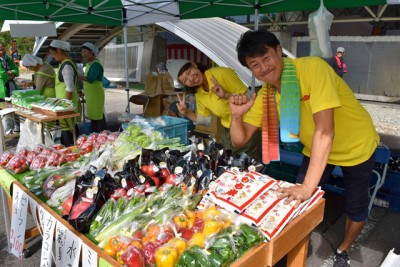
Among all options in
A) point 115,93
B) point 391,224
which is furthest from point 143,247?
point 115,93

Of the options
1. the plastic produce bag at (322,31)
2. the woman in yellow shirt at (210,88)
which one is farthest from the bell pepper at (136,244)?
the plastic produce bag at (322,31)

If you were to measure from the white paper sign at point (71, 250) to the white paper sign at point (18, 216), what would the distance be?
1.77 feet

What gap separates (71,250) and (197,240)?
634 mm

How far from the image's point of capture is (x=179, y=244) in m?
1.29

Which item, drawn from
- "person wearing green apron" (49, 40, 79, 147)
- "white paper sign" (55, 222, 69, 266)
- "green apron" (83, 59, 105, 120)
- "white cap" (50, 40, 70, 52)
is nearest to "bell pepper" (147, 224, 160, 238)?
"white paper sign" (55, 222, 69, 266)

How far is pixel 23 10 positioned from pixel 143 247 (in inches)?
203

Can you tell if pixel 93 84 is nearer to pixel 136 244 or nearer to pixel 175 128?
pixel 175 128

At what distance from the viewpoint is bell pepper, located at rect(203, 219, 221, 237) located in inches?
52.7

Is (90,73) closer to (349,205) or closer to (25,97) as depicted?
(25,97)

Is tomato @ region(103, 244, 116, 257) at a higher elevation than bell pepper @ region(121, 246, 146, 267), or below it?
below

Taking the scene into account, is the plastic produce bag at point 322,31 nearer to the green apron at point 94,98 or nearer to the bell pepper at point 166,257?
the bell pepper at point 166,257

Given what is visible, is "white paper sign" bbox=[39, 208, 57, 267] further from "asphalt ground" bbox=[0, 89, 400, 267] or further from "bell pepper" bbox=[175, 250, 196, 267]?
"asphalt ground" bbox=[0, 89, 400, 267]

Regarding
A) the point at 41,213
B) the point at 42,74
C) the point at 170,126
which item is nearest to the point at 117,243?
the point at 41,213

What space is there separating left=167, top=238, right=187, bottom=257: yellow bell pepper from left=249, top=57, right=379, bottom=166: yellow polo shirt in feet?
2.89
